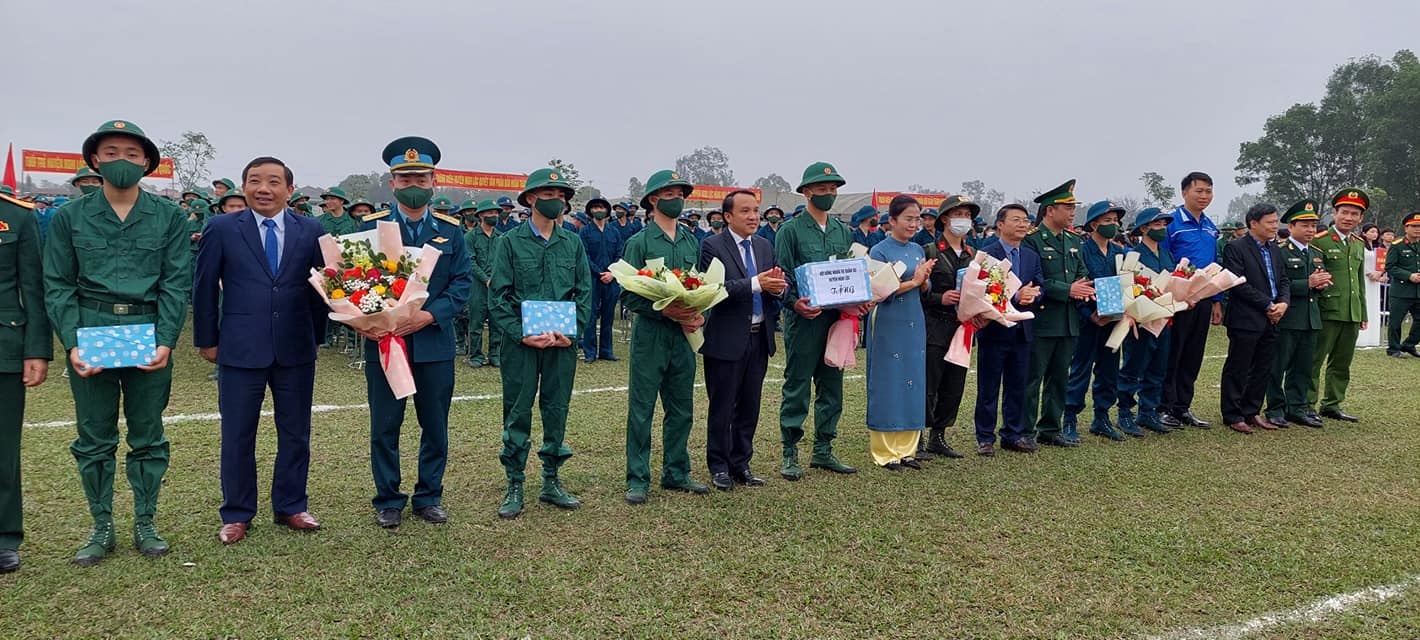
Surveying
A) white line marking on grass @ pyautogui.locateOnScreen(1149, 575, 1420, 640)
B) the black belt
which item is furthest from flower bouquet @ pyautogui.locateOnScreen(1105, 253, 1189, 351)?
the black belt

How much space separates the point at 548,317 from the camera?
15.9 feet

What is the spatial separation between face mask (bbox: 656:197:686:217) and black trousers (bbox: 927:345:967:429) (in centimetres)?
246

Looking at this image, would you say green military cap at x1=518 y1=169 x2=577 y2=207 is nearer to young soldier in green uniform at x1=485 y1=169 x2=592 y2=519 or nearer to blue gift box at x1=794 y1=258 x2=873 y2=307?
young soldier in green uniform at x1=485 y1=169 x2=592 y2=519

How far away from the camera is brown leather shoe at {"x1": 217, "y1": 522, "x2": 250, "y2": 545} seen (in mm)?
4309

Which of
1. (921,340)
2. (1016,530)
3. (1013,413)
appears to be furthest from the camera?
(1013,413)

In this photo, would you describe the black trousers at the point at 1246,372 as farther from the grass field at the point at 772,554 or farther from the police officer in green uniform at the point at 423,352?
the police officer in green uniform at the point at 423,352

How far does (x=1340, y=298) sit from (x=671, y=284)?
706 cm

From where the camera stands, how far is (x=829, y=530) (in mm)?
4738

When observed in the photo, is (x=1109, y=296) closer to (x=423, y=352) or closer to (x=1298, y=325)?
(x=1298, y=325)

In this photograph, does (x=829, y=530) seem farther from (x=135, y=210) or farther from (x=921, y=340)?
(x=135, y=210)

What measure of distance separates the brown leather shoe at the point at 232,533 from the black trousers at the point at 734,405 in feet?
9.00

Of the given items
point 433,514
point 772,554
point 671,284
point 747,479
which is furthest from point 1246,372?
point 433,514

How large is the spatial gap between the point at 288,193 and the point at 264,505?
73.8 inches

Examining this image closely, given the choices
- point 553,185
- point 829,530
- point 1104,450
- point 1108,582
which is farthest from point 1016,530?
point 553,185
